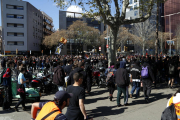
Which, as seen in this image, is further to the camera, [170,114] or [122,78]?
[122,78]

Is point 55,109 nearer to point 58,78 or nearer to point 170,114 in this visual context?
point 170,114

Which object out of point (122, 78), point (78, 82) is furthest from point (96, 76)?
point (78, 82)

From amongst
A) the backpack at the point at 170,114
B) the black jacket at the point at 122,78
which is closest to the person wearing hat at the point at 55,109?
the backpack at the point at 170,114

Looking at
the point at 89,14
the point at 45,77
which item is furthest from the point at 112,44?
the point at 45,77

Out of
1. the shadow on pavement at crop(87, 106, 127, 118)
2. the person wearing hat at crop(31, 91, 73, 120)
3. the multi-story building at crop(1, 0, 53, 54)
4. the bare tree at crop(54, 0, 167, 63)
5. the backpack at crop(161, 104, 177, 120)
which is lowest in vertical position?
the shadow on pavement at crop(87, 106, 127, 118)

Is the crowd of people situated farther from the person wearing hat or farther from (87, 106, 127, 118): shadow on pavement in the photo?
(87, 106, 127, 118): shadow on pavement

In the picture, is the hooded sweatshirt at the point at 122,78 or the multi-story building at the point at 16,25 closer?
the hooded sweatshirt at the point at 122,78

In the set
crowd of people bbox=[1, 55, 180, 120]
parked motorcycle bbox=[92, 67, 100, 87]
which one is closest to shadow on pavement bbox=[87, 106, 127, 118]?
crowd of people bbox=[1, 55, 180, 120]

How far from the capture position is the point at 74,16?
2388 inches

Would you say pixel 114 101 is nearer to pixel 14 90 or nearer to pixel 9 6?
pixel 14 90

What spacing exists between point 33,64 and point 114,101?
48.1 feet

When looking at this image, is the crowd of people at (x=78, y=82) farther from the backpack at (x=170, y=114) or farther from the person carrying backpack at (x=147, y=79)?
the backpack at (x=170, y=114)

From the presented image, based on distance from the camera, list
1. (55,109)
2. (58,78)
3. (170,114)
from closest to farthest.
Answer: (55,109) < (170,114) < (58,78)

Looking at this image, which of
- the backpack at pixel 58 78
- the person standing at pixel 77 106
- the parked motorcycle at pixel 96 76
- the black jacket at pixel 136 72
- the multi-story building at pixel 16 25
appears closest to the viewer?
the person standing at pixel 77 106
